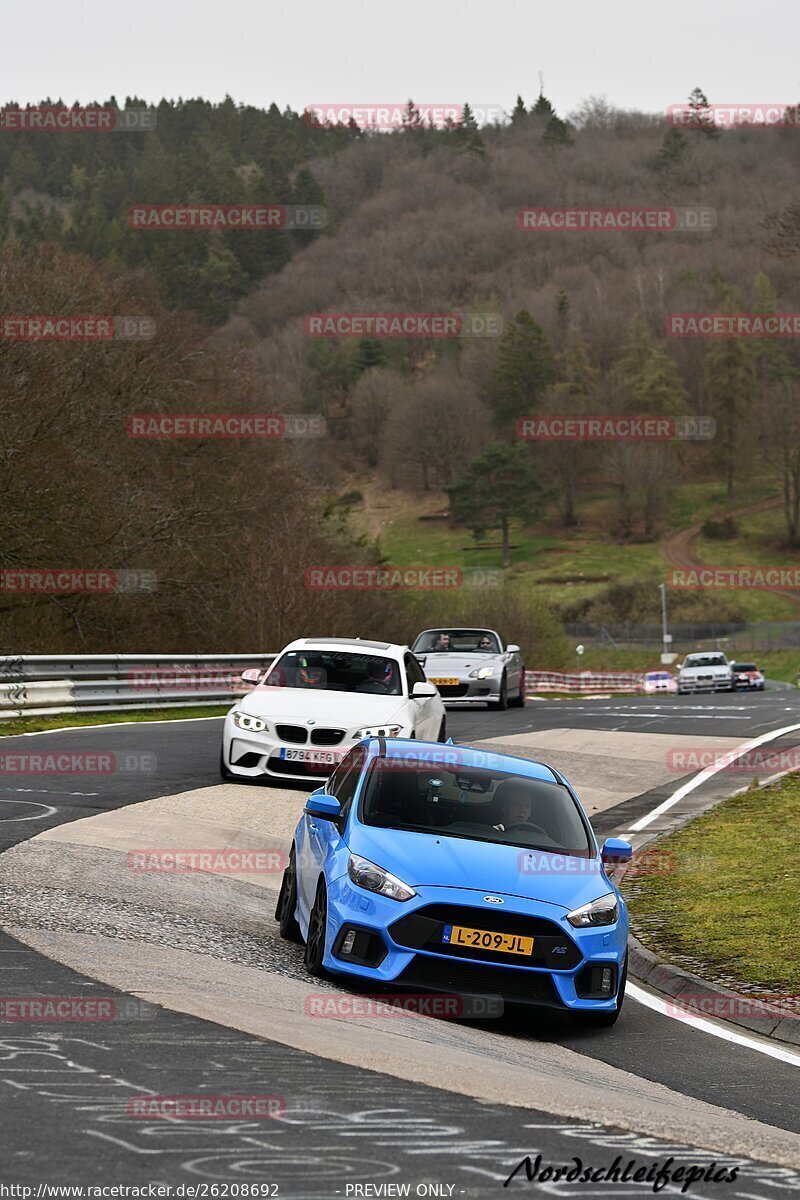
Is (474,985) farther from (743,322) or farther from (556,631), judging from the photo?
(743,322)

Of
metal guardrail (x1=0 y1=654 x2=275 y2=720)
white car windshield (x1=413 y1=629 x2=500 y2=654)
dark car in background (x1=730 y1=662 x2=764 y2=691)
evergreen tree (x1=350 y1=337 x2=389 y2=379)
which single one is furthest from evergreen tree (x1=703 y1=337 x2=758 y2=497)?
metal guardrail (x1=0 y1=654 x2=275 y2=720)

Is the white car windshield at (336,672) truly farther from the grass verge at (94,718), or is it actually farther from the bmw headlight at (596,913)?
the bmw headlight at (596,913)

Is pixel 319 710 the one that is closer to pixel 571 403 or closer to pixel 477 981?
pixel 477 981

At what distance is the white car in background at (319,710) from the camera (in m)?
16.8

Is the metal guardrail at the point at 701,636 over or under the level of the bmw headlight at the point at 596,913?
under

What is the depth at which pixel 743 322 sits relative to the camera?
15662cm

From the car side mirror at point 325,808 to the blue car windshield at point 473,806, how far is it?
0.50ft

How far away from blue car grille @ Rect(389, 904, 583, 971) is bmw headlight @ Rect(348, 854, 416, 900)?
144mm

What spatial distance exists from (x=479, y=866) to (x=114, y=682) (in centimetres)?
1925

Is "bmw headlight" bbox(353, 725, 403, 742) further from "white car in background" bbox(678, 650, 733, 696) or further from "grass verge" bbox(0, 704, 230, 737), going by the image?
"white car in background" bbox(678, 650, 733, 696)

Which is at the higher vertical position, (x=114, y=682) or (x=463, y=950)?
(x=463, y=950)

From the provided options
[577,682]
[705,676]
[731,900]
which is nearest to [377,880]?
[731,900]

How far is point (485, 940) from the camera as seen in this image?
28.1 feet

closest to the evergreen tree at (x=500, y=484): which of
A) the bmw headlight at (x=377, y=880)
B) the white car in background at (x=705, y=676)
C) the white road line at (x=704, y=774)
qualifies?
the white car in background at (x=705, y=676)
